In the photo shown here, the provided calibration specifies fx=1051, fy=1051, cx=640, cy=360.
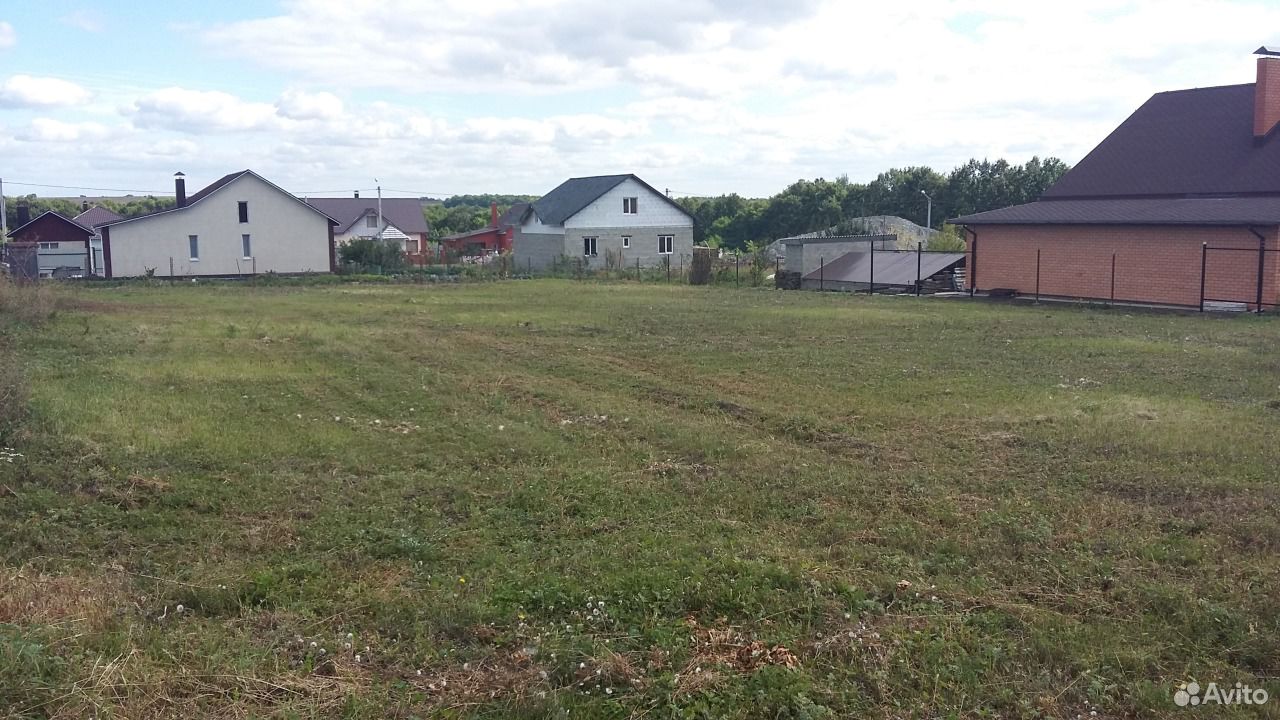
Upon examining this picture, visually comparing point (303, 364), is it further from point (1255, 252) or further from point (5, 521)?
point (1255, 252)

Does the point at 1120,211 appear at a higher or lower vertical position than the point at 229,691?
higher

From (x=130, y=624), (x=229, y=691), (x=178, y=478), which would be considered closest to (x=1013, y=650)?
(x=229, y=691)

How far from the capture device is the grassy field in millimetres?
4961

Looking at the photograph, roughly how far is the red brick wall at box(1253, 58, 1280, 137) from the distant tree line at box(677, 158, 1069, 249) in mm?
31356

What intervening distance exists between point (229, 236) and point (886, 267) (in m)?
28.0

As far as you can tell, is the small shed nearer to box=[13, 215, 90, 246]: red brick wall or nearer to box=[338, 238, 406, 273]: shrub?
box=[338, 238, 406, 273]: shrub

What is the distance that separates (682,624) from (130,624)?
287 cm

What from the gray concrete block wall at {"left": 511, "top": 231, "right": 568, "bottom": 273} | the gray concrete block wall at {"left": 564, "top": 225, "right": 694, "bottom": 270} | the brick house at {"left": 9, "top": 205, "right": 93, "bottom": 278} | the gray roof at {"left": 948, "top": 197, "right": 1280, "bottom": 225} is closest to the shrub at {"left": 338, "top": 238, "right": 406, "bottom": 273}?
the gray concrete block wall at {"left": 511, "top": 231, "right": 568, "bottom": 273}

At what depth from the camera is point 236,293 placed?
33219 millimetres

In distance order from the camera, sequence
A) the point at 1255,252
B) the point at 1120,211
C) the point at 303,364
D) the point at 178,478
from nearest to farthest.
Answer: the point at 178,478
the point at 303,364
the point at 1255,252
the point at 1120,211

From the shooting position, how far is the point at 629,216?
52781 millimetres

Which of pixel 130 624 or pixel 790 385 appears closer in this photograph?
pixel 130 624

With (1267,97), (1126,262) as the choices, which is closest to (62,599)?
(1126,262)

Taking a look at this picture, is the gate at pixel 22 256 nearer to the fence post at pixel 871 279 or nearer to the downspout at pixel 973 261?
the fence post at pixel 871 279
